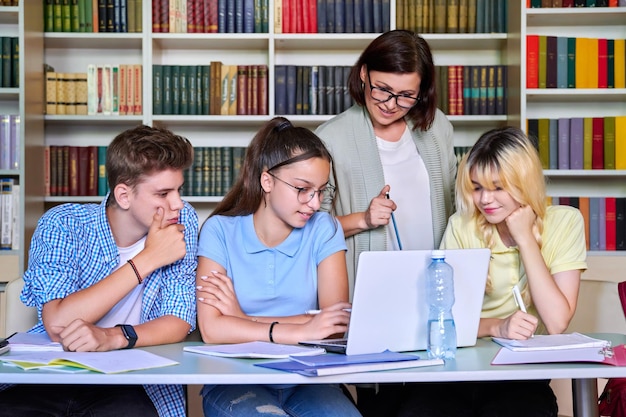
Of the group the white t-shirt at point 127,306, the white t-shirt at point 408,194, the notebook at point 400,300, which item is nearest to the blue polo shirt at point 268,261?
the white t-shirt at point 127,306

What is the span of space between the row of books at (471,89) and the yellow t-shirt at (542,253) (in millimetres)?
1796

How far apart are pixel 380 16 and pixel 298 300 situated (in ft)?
6.96

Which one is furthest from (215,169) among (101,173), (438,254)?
(438,254)

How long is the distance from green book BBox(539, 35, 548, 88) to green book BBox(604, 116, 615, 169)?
1.13 ft

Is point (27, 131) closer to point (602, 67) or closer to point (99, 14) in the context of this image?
point (99, 14)

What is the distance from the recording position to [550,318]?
1976 millimetres

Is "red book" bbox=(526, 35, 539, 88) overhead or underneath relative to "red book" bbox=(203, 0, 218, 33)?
underneath

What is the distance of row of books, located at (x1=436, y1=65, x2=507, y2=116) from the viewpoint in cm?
388

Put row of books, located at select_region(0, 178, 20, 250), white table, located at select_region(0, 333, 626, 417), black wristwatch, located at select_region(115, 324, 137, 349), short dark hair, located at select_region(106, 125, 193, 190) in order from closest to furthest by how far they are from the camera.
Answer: white table, located at select_region(0, 333, 626, 417) → black wristwatch, located at select_region(115, 324, 137, 349) → short dark hair, located at select_region(106, 125, 193, 190) → row of books, located at select_region(0, 178, 20, 250)

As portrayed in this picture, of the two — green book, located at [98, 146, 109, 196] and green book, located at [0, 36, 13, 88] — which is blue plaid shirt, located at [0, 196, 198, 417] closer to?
green book, located at [98, 146, 109, 196]

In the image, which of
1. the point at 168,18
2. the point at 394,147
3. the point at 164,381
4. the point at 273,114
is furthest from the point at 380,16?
the point at 164,381

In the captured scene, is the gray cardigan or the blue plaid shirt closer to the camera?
the blue plaid shirt

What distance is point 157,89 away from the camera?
3.87m

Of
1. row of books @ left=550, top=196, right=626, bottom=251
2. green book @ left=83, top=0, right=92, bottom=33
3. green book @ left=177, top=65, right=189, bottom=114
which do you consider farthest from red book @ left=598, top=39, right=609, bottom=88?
green book @ left=83, top=0, right=92, bottom=33
